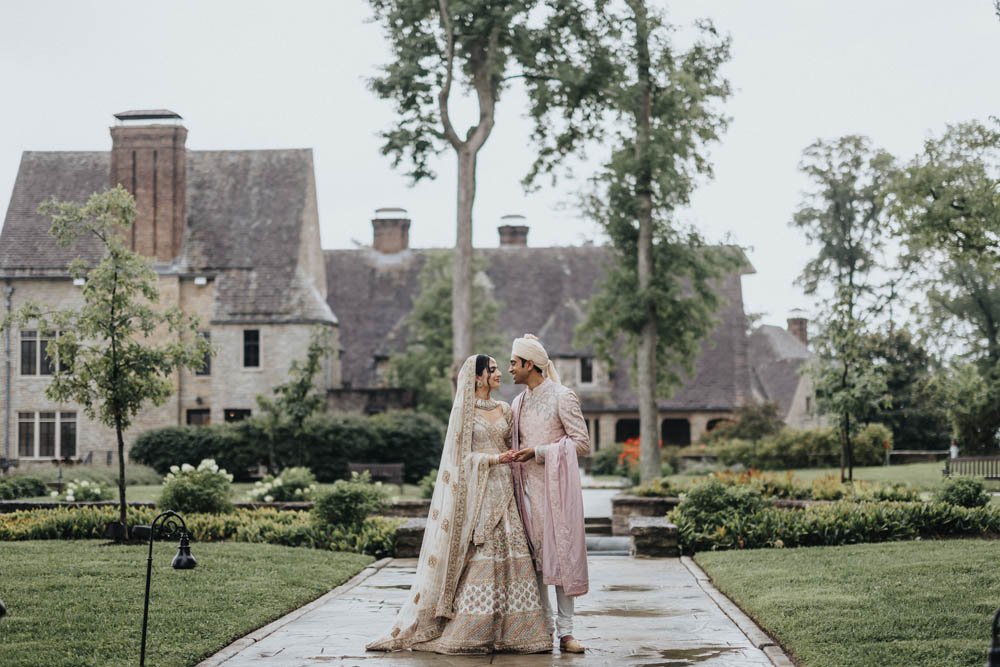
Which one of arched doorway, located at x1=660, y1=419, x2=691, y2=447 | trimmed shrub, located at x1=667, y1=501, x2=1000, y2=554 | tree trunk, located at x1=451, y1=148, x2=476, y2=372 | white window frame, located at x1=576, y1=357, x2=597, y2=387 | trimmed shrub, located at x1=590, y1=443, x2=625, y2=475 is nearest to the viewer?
trimmed shrub, located at x1=667, y1=501, x2=1000, y2=554

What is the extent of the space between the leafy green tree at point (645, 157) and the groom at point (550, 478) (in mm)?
18031

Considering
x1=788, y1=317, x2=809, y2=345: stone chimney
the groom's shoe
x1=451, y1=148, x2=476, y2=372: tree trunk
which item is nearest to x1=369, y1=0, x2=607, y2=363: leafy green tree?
x1=451, y1=148, x2=476, y2=372: tree trunk

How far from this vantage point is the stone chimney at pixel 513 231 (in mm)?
52750

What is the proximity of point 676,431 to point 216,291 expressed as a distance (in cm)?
1931

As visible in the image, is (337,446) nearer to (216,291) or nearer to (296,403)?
(296,403)

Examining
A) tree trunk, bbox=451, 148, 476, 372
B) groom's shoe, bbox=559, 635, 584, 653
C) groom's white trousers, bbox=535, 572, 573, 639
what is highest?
tree trunk, bbox=451, 148, 476, 372

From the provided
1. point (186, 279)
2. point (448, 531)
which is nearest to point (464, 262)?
point (448, 531)

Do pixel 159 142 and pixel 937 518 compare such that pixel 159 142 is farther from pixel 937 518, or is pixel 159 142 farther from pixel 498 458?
pixel 498 458

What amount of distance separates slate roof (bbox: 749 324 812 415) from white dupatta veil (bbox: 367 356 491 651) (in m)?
42.0

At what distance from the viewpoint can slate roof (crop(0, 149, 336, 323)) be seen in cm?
4025

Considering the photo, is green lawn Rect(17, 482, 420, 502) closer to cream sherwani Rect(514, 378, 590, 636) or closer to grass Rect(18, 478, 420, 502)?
grass Rect(18, 478, 420, 502)

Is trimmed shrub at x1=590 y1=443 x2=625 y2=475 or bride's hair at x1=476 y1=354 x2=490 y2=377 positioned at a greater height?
bride's hair at x1=476 y1=354 x2=490 y2=377

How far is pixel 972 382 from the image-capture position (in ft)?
119

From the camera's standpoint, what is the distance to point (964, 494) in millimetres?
15453
